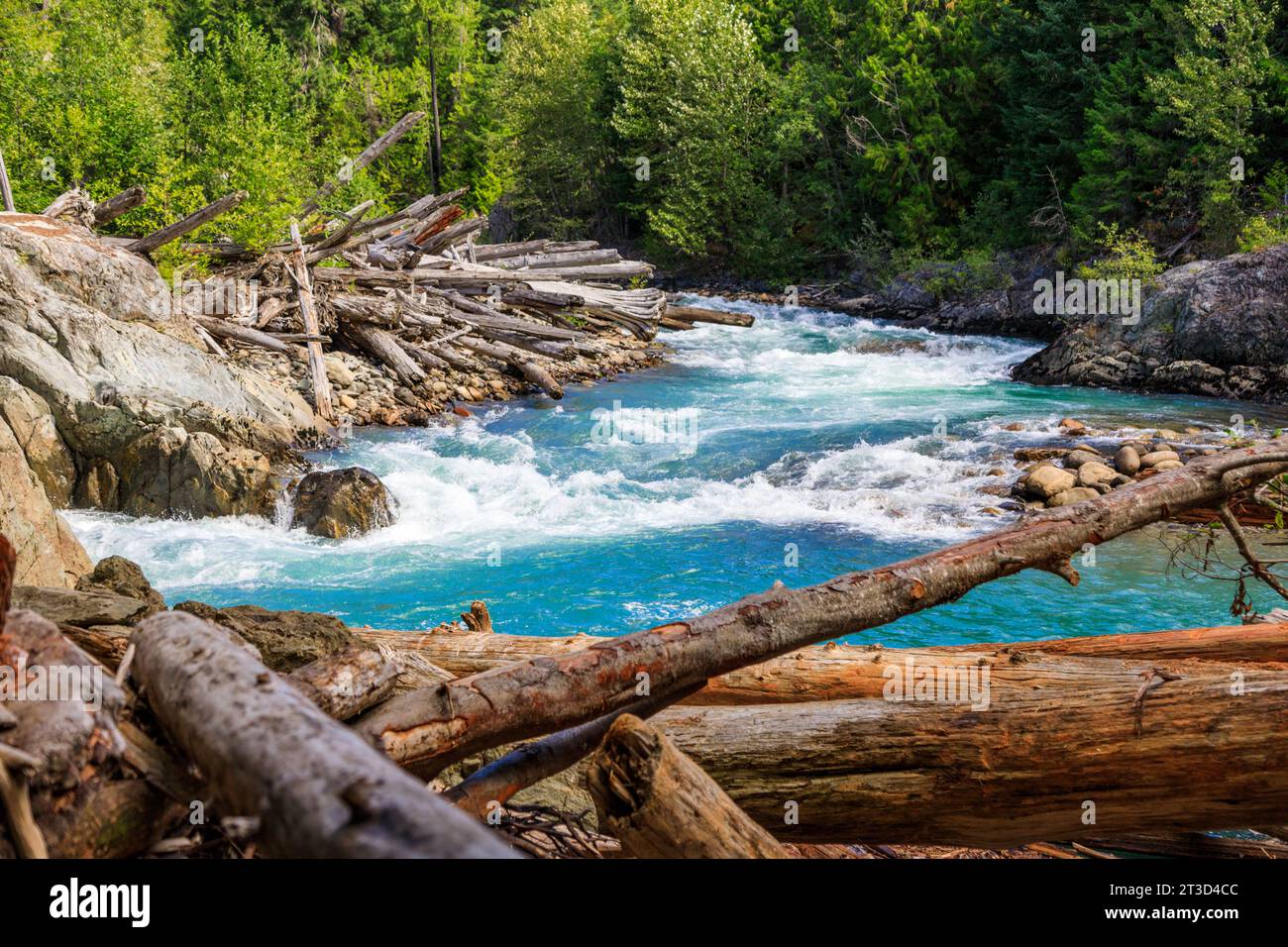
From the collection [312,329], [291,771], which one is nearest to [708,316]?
[312,329]

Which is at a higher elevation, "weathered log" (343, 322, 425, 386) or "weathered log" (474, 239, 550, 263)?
"weathered log" (474, 239, 550, 263)

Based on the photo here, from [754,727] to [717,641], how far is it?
488 millimetres

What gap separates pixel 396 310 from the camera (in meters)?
20.7

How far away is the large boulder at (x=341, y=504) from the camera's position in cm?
1233

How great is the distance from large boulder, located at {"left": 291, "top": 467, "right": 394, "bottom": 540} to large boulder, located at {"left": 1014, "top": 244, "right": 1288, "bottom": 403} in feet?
50.0

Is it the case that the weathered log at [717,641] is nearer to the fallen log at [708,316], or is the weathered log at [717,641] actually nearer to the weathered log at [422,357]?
the weathered log at [422,357]

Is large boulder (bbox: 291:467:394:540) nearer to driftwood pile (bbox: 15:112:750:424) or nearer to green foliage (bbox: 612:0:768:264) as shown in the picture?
driftwood pile (bbox: 15:112:750:424)

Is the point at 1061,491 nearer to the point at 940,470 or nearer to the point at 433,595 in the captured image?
A: the point at 940,470

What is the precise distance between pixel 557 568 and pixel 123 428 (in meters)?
5.90

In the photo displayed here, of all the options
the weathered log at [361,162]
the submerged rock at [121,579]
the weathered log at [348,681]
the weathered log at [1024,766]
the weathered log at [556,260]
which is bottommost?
the weathered log at [1024,766]

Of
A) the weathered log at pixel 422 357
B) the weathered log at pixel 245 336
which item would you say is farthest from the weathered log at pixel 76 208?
the weathered log at pixel 422 357

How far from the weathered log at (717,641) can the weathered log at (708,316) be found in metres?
26.4

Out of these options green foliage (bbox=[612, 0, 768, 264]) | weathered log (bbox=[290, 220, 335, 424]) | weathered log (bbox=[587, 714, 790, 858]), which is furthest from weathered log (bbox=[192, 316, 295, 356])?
green foliage (bbox=[612, 0, 768, 264])

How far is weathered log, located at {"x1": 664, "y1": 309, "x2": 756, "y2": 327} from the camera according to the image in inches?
1200
